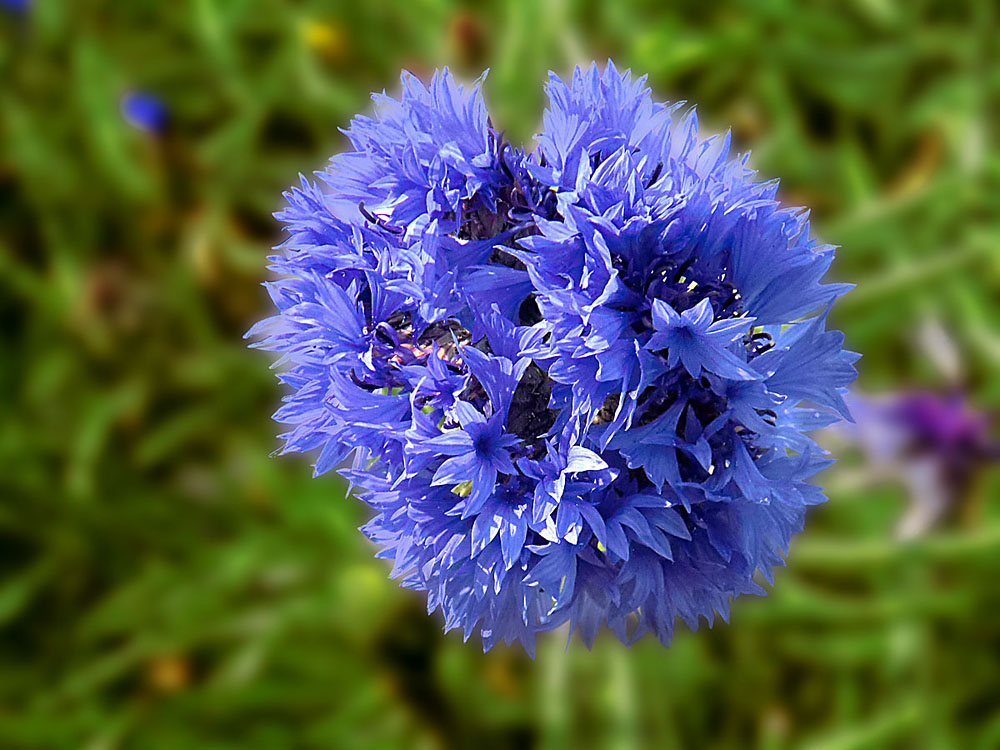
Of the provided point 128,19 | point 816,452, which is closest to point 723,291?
point 816,452

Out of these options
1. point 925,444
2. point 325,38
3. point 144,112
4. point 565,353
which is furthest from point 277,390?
point 565,353

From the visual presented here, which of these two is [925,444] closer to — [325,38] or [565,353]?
[565,353]

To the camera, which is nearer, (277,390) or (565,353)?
(565,353)

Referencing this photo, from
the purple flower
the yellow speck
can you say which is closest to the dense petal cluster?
the purple flower

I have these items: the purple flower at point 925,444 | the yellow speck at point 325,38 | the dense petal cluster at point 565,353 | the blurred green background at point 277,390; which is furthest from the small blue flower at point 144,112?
the purple flower at point 925,444

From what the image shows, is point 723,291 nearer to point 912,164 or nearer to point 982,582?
point 982,582

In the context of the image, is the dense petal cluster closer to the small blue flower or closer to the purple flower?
the purple flower

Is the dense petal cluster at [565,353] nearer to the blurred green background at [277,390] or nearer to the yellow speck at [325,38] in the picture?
the blurred green background at [277,390]
